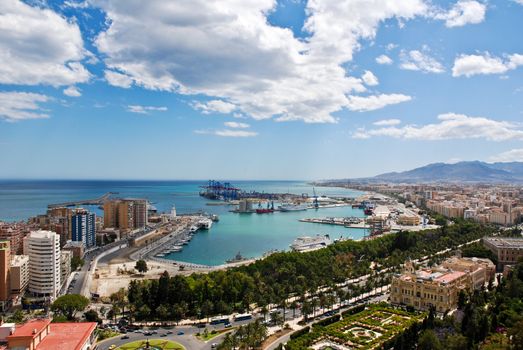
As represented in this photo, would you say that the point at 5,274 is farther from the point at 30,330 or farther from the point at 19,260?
the point at 30,330

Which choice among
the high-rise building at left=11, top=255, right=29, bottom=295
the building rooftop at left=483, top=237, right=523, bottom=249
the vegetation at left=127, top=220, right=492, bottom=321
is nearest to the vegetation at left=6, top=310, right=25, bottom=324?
the high-rise building at left=11, top=255, right=29, bottom=295

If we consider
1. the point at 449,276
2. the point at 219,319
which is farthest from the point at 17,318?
the point at 449,276

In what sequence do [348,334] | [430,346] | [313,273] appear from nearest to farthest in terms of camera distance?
1. [430,346]
2. [348,334]
3. [313,273]

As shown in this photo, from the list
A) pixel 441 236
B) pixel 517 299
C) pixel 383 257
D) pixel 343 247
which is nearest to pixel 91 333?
pixel 517 299

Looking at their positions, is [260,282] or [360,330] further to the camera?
[260,282]

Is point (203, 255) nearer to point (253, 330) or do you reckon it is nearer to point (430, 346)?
point (253, 330)
